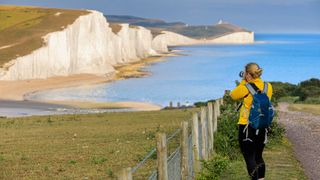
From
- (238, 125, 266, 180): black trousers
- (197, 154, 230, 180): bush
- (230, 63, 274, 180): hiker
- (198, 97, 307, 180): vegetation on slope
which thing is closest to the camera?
(230, 63, 274, 180): hiker

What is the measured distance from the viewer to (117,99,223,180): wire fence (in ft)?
23.5

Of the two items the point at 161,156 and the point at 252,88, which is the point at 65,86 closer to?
the point at 252,88

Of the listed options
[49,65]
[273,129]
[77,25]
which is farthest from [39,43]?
[273,129]

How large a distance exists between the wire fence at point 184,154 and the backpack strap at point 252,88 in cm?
105

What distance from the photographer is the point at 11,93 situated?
68.7 metres

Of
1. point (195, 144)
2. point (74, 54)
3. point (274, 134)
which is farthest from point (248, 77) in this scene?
point (74, 54)

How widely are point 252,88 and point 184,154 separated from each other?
4.63 feet

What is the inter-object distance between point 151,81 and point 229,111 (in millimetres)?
78874

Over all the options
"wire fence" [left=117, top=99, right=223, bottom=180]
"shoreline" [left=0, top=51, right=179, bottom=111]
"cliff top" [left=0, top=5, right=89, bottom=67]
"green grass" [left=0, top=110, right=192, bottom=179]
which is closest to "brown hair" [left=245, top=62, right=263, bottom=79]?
"wire fence" [left=117, top=99, right=223, bottom=180]

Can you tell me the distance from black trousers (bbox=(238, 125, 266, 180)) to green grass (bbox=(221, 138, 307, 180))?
247 cm

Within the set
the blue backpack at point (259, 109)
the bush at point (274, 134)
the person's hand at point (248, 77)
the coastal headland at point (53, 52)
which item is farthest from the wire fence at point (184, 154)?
the coastal headland at point (53, 52)

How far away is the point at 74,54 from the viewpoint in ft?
315

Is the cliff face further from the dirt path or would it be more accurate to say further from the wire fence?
the wire fence

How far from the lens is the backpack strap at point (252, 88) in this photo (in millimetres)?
8938
